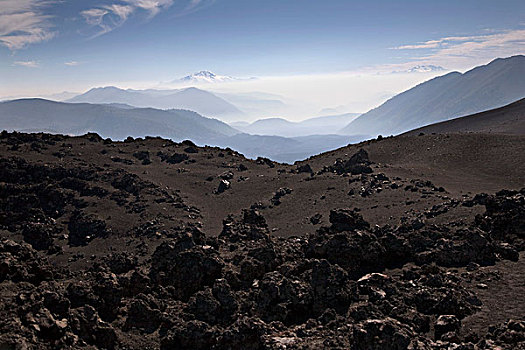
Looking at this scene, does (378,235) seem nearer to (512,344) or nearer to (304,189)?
(512,344)

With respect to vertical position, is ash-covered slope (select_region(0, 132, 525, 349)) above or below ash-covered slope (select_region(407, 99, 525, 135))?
below

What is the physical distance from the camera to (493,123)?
205 feet

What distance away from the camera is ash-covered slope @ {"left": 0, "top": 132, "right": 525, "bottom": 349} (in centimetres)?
1023

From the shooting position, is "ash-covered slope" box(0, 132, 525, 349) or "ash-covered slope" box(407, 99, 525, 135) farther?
"ash-covered slope" box(407, 99, 525, 135)

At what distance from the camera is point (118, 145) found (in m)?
44.8

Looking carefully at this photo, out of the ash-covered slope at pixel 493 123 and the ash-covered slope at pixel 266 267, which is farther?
the ash-covered slope at pixel 493 123

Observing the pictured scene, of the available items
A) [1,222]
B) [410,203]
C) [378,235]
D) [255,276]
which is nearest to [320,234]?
[378,235]

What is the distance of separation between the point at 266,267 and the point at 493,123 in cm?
5957

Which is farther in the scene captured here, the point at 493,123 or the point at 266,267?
Answer: the point at 493,123

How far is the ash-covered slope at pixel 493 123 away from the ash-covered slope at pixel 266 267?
86.1 feet

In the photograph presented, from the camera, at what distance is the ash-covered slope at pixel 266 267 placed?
1023 centimetres

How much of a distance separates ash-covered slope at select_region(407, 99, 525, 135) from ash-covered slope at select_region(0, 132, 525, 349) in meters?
26.3

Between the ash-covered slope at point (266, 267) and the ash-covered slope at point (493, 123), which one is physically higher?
the ash-covered slope at point (493, 123)

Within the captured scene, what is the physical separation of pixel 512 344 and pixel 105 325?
937 centimetres
